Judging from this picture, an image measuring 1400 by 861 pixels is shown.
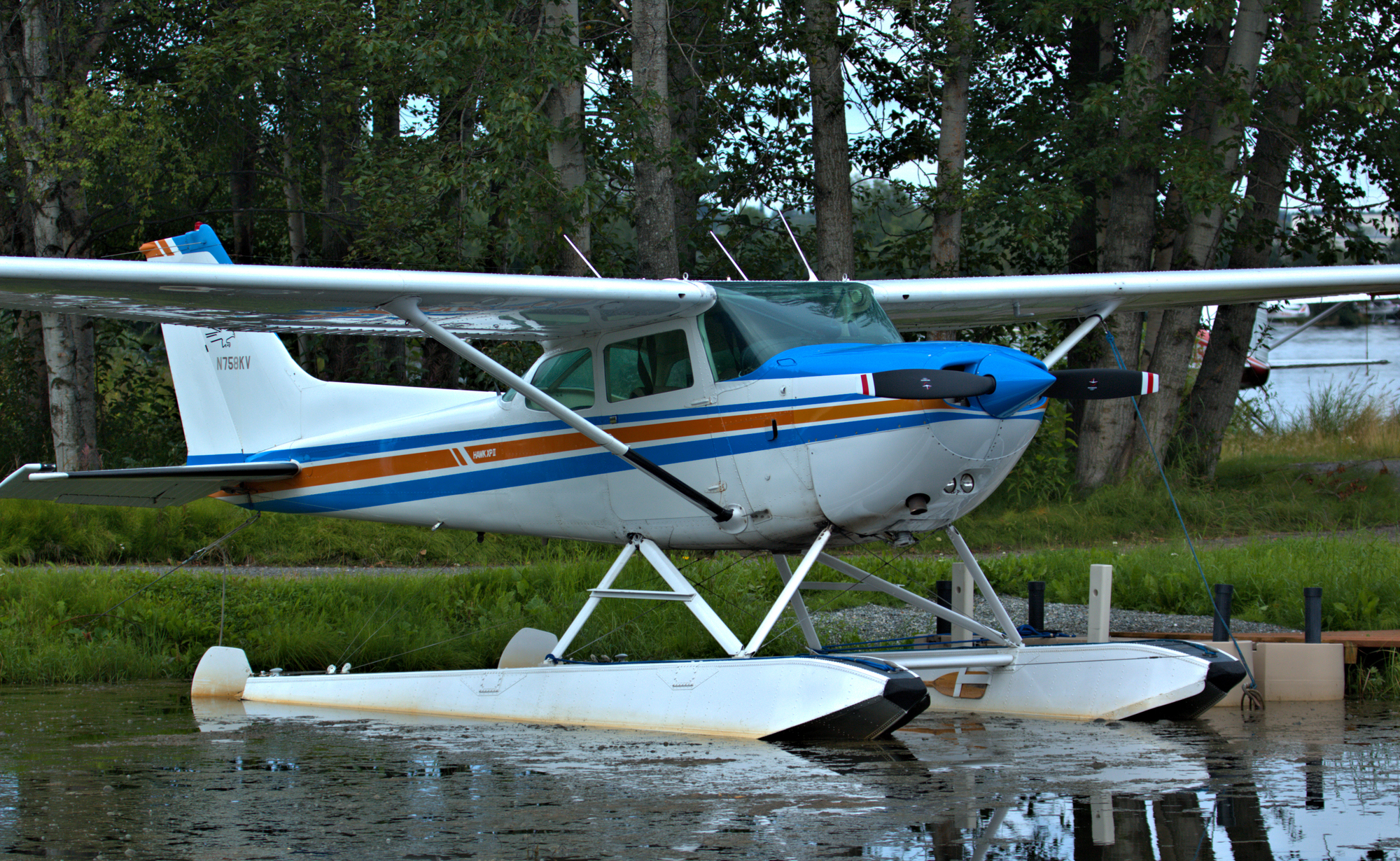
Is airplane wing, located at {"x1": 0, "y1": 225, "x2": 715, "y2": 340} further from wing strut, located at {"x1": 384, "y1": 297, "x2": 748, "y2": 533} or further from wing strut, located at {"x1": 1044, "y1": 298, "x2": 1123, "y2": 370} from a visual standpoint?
wing strut, located at {"x1": 1044, "y1": 298, "x2": 1123, "y2": 370}

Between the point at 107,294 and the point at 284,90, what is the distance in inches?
446

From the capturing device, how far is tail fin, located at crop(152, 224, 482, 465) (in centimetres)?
915

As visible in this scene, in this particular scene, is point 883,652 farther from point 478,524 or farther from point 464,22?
point 464,22

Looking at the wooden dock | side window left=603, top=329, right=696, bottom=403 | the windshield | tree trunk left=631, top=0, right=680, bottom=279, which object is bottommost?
the wooden dock

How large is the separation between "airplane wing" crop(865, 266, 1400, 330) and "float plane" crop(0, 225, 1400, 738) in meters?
0.02

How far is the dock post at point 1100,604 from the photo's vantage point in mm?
7824

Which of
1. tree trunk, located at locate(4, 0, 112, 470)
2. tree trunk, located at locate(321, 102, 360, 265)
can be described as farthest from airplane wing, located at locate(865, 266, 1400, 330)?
tree trunk, located at locate(321, 102, 360, 265)

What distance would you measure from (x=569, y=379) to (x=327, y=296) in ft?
5.78

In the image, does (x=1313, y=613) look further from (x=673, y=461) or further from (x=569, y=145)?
(x=569, y=145)

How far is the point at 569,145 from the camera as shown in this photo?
516 inches

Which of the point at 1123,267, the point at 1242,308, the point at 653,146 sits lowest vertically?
the point at 1242,308

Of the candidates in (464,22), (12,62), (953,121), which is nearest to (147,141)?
(12,62)

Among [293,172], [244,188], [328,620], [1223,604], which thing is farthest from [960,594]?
[244,188]

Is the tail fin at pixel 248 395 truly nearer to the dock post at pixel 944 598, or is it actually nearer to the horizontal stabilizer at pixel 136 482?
the horizontal stabilizer at pixel 136 482
